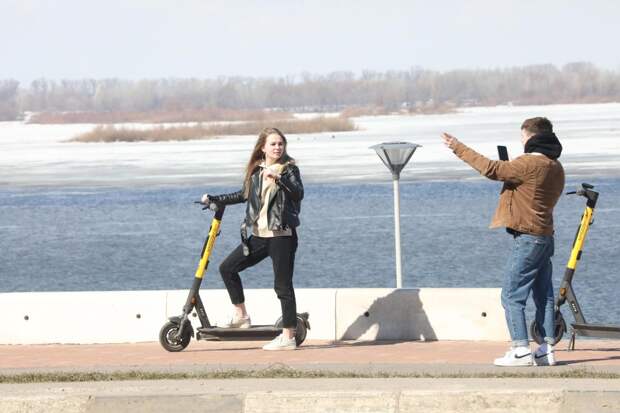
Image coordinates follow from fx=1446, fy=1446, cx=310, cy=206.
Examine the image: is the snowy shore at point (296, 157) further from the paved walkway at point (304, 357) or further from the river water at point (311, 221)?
the paved walkway at point (304, 357)

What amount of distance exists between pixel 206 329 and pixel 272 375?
7.20ft

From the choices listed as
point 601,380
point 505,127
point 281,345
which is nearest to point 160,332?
point 281,345

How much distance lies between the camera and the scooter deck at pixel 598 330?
10.5 m

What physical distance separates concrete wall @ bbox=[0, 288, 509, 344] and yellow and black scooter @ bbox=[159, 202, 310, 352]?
2.38 feet

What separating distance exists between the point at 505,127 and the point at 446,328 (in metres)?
72.8

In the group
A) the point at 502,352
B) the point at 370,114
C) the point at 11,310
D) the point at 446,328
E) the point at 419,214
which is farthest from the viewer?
the point at 370,114

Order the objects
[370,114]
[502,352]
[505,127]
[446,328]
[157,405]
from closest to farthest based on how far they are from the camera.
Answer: [157,405] < [502,352] < [446,328] < [505,127] < [370,114]

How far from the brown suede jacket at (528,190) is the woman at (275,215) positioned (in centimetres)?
169

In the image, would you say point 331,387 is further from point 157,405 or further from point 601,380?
point 601,380

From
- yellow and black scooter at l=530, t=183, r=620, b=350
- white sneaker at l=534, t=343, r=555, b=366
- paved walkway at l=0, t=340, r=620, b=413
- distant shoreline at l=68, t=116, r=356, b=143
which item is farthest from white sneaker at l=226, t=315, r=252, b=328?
distant shoreline at l=68, t=116, r=356, b=143

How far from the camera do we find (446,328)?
38.4 feet

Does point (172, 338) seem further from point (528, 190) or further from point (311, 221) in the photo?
point (311, 221)

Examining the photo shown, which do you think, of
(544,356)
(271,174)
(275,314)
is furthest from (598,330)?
(275,314)

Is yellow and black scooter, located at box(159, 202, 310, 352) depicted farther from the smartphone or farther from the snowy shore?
the snowy shore
